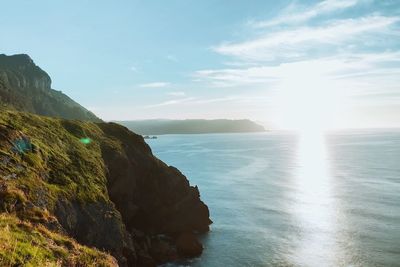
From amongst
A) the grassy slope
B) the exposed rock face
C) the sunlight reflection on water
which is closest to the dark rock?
the exposed rock face

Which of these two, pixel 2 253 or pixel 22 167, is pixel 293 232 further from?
pixel 2 253

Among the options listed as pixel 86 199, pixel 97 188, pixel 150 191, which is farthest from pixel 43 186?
pixel 150 191

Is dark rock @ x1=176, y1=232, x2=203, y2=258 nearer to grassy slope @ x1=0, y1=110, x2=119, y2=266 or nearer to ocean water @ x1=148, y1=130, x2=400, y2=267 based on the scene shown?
ocean water @ x1=148, y1=130, x2=400, y2=267

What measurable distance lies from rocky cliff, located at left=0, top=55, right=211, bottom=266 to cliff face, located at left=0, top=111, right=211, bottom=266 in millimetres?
89

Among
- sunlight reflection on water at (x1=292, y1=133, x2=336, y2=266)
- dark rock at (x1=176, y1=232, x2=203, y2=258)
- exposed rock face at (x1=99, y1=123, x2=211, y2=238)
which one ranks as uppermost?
exposed rock face at (x1=99, y1=123, x2=211, y2=238)

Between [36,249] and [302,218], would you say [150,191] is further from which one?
[36,249]

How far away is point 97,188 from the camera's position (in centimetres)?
4203

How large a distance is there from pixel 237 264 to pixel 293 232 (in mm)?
19329

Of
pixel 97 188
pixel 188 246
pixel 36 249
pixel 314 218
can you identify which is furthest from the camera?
pixel 314 218

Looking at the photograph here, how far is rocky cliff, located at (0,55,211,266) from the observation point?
2105 centimetres

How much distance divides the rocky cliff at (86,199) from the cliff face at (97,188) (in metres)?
0.09

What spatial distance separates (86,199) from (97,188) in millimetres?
4400

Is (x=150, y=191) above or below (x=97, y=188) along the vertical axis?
below

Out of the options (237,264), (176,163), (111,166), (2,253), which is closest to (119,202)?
(111,166)
